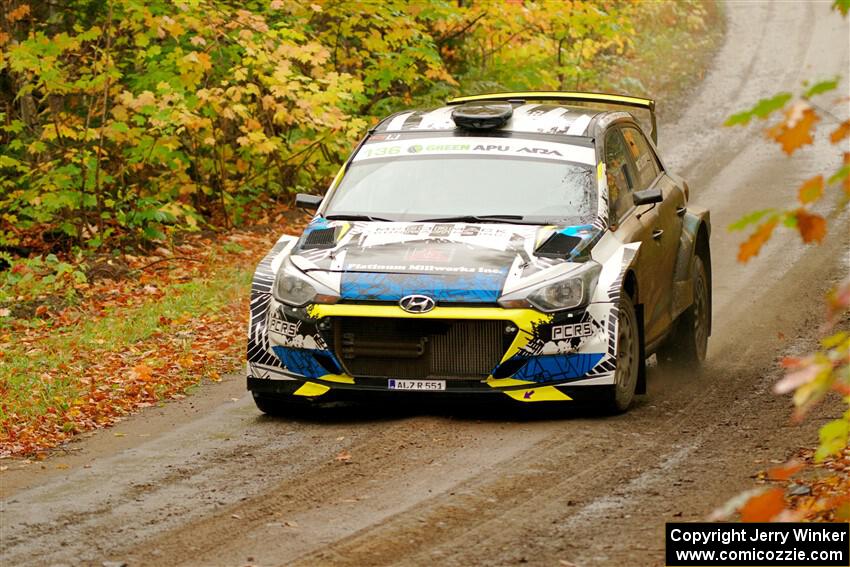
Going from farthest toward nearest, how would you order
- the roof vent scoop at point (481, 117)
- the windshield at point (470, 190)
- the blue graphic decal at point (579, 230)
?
the roof vent scoop at point (481, 117)
the windshield at point (470, 190)
the blue graphic decal at point (579, 230)

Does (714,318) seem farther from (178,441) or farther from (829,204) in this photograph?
(829,204)

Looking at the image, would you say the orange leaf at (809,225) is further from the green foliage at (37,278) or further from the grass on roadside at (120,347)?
the green foliage at (37,278)

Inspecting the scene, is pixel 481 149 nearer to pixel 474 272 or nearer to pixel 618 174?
pixel 618 174

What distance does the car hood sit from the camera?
774cm

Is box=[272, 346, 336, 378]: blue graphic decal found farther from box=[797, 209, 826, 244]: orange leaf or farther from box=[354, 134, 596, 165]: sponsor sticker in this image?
box=[797, 209, 826, 244]: orange leaf

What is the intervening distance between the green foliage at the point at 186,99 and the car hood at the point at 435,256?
21.8ft

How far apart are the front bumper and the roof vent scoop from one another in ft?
6.14

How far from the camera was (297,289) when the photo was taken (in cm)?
805

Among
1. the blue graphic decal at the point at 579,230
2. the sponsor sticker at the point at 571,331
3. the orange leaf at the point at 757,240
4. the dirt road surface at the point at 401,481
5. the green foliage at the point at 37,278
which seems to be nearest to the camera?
the orange leaf at the point at 757,240

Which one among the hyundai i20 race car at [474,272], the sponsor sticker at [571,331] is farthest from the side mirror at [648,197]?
the sponsor sticker at [571,331]

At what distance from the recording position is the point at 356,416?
8.32 metres

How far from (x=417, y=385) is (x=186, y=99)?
8.27 meters

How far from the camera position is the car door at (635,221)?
342 inches

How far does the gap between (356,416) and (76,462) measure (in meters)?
1.72
